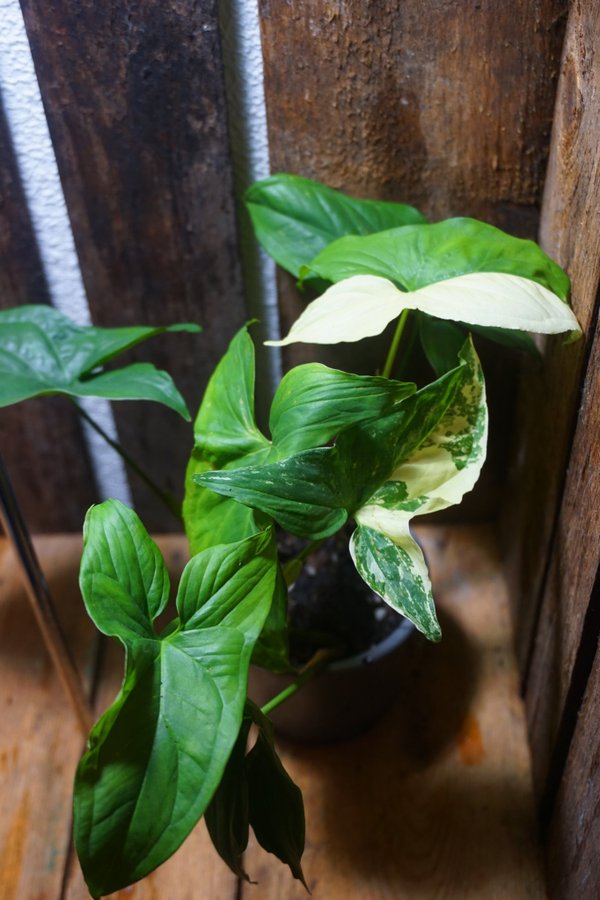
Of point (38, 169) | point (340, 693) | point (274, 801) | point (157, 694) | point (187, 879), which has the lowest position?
point (187, 879)

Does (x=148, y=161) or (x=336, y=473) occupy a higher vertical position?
(x=148, y=161)

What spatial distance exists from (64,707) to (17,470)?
320 mm

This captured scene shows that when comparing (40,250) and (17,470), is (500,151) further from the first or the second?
(17,470)

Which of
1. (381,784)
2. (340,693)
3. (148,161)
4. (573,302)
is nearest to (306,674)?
(340,693)

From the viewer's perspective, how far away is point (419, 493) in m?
0.67

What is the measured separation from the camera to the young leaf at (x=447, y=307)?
2.02ft

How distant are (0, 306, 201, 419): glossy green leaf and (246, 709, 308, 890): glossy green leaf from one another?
301mm

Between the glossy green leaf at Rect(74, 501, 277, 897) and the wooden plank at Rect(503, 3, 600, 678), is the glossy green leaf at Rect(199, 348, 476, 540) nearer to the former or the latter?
the glossy green leaf at Rect(74, 501, 277, 897)

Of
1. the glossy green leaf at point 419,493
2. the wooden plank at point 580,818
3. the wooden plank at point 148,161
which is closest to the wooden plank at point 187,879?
the wooden plank at point 580,818

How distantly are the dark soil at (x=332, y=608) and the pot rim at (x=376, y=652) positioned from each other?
4 centimetres

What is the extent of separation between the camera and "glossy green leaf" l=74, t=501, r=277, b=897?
538mm

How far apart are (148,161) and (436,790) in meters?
0.74

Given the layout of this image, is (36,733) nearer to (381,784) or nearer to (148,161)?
(381,784)

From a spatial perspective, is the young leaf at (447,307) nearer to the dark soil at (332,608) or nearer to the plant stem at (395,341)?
the plant stem at (395,341)
